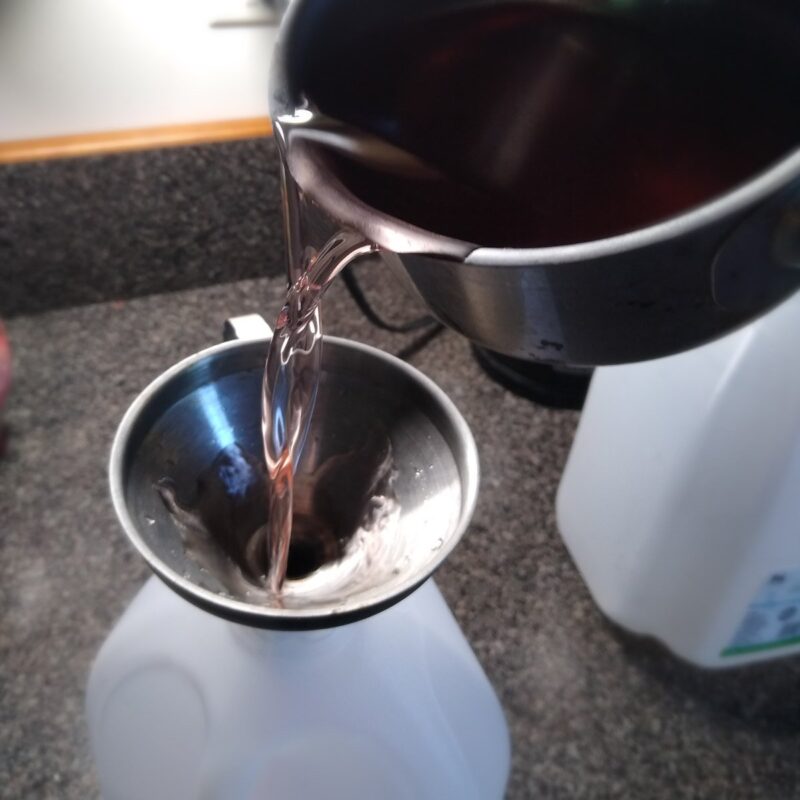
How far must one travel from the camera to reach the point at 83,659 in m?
0.61

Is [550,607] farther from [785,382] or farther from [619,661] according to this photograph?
[785,382]

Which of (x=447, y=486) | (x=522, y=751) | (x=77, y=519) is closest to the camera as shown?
(x=447, y=486)

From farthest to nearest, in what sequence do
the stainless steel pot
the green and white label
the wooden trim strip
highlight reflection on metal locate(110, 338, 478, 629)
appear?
the wooden trim strip
the green and white label
highlight reflection on metal locate(110, 338, 478, 629)
the stainless steel pot

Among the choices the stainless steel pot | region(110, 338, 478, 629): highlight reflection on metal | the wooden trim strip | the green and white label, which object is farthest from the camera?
the wooden trim strip

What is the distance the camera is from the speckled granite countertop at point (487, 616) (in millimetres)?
572

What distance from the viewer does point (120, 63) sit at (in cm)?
75

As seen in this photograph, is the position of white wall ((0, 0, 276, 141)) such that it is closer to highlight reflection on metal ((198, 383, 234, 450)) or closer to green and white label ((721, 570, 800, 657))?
highlight reflection on metal ((198, 383, 234, 450))

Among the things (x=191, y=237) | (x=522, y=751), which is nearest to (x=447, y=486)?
(x=522, y=751)

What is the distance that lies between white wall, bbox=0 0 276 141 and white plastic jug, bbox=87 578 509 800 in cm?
45

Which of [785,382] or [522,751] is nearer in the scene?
[785,382]

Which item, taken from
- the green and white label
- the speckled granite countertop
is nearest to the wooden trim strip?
the speckled granite countertop

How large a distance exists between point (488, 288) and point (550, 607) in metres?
0.41

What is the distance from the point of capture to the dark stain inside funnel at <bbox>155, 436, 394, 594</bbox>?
0.43m

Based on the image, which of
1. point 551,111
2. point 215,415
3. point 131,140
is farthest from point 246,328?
point 131,140
